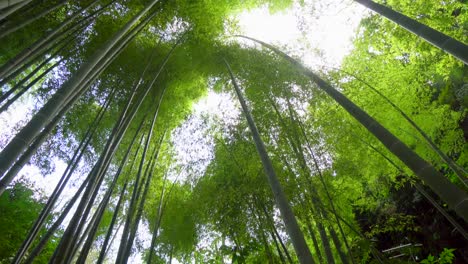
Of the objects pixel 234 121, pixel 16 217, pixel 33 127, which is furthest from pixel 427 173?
pixel 16 217

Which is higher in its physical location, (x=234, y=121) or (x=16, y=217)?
(x=234, y=121)

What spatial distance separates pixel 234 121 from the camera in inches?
200

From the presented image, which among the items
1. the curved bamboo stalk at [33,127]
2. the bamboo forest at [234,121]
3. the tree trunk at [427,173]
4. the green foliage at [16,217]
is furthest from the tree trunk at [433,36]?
the green foliage at [16,217]

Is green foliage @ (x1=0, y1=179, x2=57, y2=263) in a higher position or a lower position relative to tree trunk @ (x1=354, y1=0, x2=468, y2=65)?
higher

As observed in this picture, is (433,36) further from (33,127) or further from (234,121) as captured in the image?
(234,121)

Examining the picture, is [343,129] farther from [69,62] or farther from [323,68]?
[69,62]

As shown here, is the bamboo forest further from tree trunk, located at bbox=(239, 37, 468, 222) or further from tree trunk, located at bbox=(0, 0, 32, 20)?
tree trunk, located at bbox=(0, 0, 32, 20)

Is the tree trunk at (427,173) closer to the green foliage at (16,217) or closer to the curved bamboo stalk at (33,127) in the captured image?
the curved bamboo stalk at (33,127)

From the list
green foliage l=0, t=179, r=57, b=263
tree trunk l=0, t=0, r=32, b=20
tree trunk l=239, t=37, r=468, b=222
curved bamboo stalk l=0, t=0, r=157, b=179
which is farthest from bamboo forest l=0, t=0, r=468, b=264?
tree trunk l=0, t=0, r=32, b=20

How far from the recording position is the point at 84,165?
5918mm

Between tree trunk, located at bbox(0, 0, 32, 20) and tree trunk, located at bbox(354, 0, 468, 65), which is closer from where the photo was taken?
tree trunk, located at bbox(0, 0, 32, 20)

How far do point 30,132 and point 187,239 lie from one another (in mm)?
4842

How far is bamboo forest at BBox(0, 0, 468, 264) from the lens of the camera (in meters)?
3.64

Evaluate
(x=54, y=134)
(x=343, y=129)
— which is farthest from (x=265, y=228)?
(x=54, y=134)
